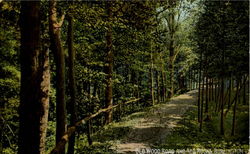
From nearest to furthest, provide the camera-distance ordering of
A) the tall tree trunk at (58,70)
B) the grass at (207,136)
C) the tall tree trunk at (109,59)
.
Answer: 1. the tall tree trunk at (109,59)
2. the tall tree trunk at (58,70)
3. the grass at (207,136)

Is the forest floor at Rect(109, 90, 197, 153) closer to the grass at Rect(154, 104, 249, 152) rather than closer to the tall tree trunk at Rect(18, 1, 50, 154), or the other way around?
the grass at Rect(154, 104, 249, 152)

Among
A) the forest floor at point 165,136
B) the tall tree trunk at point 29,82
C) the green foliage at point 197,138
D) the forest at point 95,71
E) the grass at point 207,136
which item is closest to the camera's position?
the tall tree trunk at point 29,82

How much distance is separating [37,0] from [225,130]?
69.5 ft

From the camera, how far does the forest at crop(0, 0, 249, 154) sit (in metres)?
3.49

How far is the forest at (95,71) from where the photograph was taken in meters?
3.49

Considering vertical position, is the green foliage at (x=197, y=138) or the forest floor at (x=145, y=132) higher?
the forest floor at (x=145, y=132)

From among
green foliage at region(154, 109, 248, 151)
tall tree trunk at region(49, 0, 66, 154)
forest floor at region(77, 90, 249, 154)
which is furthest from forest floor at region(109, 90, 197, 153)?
tall tree trunk at region(49, 0, 66, 154)

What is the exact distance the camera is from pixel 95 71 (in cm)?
1334

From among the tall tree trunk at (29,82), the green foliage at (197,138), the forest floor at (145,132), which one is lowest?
the green foliage at (197,138)

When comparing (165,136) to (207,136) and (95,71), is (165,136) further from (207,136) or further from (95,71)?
(95,71)

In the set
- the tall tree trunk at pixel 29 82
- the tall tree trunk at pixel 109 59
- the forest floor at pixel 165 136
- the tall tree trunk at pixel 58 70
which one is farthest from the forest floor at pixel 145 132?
the tall tree trunk at pixel 29 82

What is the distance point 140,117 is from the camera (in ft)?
76.7

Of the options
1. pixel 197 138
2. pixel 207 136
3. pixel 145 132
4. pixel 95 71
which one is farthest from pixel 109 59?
pixel 207 136

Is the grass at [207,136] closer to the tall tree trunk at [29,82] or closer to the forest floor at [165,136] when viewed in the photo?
the forest floor at [165,136]
